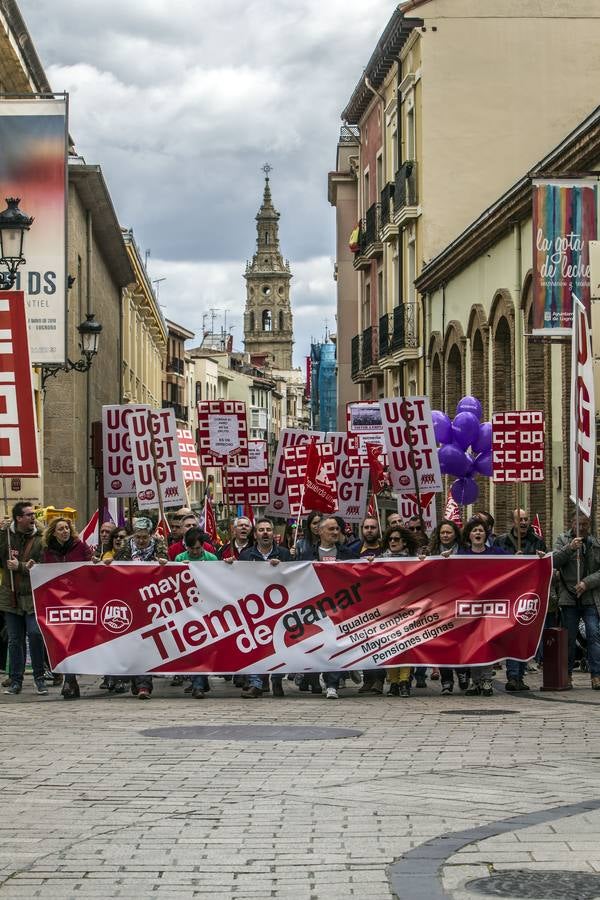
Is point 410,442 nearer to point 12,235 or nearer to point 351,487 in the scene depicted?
point 351,487

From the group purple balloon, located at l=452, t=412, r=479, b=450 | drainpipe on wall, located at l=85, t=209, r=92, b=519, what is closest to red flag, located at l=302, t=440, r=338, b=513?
purple balloon, located at l=452, t=412, r=479, b=450

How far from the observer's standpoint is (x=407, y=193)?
1640 inches

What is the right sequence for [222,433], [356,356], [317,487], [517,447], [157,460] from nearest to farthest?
1. [157,460]
2. [517,447]
3. [317,487]
4. [222,433]
5. [356,356]

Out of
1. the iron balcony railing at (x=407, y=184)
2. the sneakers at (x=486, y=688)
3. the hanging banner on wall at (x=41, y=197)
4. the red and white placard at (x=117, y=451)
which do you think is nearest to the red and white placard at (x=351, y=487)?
the red and white placard at (x=117, y=451)

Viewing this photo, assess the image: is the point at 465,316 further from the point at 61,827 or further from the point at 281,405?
the point at 281,405

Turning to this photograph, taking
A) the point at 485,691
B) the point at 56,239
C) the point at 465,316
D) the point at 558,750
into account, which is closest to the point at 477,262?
the point at 465,316

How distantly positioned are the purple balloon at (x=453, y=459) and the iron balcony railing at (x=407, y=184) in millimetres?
15653

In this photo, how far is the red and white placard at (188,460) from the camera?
25812 mm

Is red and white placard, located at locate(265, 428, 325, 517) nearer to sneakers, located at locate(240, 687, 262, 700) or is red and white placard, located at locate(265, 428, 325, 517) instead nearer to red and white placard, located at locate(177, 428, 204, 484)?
red and white placard, located at locate(177, 428, 204, 484)

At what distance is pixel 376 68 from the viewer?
45594 millimetres

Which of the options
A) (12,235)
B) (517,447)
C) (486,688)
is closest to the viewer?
(486,688)

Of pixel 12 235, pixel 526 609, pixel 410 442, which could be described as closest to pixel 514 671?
pixel 526 609

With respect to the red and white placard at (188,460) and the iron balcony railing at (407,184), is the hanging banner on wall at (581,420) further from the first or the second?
the iron balcony railing at (407,184)

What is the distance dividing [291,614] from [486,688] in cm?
189
